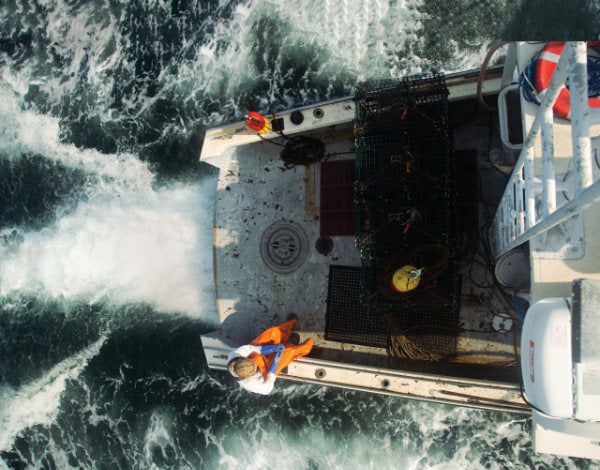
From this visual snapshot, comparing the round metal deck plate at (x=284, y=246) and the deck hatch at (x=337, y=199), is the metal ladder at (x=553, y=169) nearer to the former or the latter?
the deck hatch at (x=337, y=199)

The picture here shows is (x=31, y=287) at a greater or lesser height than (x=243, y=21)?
lesser

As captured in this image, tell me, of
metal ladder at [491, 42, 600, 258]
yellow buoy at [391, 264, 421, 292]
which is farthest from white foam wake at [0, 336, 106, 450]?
metal ladder at [491, 42, 600, 258]

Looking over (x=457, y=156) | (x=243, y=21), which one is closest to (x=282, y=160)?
(x=457, y=156)

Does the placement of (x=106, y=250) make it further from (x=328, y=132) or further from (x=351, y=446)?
(x=351, y=446)

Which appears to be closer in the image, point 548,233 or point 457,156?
point 548,233

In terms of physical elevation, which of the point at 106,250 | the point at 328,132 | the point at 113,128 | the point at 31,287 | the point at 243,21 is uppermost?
the point at 243,21

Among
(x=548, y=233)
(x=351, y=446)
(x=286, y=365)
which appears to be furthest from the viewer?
(x=351, y=446)

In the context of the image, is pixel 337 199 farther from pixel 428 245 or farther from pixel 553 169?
pixel 553 169
